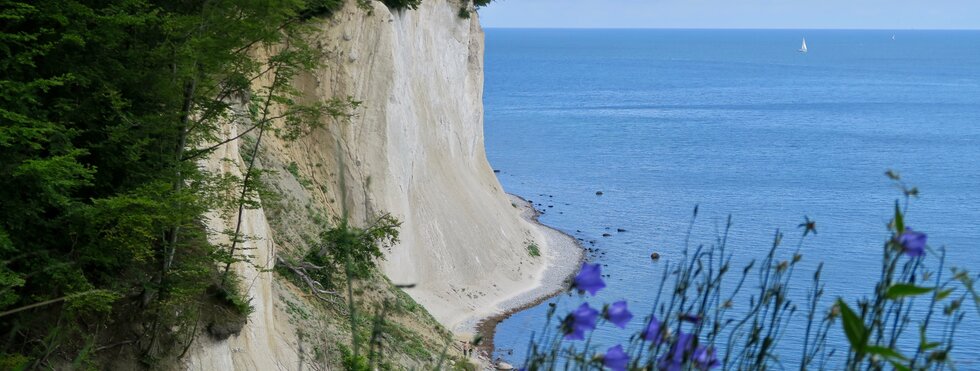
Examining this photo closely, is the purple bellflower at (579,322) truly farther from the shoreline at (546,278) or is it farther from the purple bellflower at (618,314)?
the shoreline at (546,278)

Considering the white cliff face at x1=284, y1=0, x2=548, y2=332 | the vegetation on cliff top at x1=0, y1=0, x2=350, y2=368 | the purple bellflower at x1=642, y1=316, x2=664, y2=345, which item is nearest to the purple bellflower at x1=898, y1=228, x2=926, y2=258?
the purple bellflower at x1=642, y1=316, x2=664, y2=345

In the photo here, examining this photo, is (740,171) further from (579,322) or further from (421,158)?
(579,322)

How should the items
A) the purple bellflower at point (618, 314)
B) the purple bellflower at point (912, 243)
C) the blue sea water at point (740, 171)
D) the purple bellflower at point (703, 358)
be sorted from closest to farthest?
the purple bellflower at point (912, 243)
the purple bellflower at point (618, 314)
the purple bellflower at point (703, 358)
the blue sea water at point (740, 171)

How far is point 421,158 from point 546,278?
9738 millimetres

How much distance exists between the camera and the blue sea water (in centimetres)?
5275

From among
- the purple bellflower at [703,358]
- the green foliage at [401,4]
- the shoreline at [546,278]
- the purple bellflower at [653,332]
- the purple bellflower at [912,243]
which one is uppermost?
the green foliage at [401,4]

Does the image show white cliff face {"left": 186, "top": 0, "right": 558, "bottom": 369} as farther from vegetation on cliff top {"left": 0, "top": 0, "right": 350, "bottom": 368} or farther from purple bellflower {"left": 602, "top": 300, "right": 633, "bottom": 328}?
purple bellflower {"left": 602, "top": 300, "right": 633, "bottom": 328}

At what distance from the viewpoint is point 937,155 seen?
9094cm

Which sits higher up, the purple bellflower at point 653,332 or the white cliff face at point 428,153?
the white cliff face at point 428,153

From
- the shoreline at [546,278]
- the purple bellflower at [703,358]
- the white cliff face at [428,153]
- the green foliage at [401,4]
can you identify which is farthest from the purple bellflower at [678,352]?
the green foliage at [401,4]

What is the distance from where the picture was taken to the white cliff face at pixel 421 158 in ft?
115

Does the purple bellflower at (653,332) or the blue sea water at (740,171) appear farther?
the blue sea water at (740,171)

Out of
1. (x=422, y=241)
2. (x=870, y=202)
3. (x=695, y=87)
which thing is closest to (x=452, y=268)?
(x=422, y=241)

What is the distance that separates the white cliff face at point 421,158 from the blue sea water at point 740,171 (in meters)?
2.94
